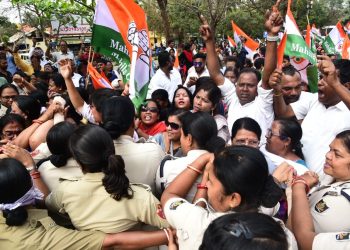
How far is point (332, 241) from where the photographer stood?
5.20 ft

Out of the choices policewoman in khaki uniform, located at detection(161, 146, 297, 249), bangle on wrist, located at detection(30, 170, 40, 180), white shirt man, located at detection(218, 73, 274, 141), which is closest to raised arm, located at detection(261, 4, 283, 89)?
white shirt man, located at detection(218, 73, 274, 141)

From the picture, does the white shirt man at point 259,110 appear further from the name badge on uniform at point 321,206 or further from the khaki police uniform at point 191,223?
the khaki police uniform at point 191,223

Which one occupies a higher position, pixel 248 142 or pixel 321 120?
pixel 321 120

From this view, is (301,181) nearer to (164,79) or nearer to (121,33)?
(121,33)

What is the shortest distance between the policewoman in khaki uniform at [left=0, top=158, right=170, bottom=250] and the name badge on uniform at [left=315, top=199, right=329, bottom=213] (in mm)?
784

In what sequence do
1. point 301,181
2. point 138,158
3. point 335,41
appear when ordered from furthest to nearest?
point 335,41
point 138,158
point 301,181

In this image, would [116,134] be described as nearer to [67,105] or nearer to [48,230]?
[48,230]

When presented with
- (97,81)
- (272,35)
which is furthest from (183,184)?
(97,81)

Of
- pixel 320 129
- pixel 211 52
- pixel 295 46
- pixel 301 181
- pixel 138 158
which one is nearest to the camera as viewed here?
pixel 301 181

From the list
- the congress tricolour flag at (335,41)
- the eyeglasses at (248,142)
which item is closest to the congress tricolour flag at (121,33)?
the eyeglasses at (248,142)

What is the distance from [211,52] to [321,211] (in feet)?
7.00

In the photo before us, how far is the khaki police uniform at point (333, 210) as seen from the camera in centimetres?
178

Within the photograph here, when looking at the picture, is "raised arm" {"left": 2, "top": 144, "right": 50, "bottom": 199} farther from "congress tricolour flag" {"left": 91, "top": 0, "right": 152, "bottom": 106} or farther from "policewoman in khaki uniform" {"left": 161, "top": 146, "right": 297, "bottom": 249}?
"congress tricolour flag" {"left": 91, "top": 0, "right": 152, "bottom": 106}

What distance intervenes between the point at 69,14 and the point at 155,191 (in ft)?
40.6
